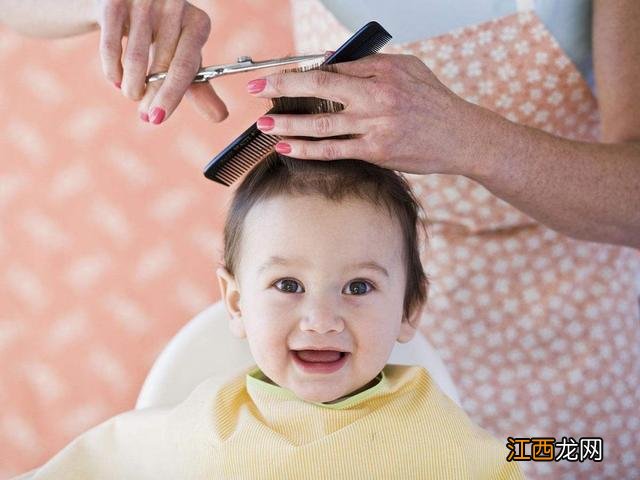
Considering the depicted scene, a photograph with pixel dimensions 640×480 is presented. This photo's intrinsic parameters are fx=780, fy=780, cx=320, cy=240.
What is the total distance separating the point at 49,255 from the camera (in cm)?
163

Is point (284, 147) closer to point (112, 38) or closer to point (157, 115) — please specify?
point (157, 115)

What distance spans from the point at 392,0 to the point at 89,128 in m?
0.77

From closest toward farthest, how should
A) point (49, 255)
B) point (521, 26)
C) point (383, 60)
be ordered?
point (383, 60), point (521, 26), point (49, 255)

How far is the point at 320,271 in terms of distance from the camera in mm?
838

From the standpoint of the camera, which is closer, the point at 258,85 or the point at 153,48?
the point at 258,85

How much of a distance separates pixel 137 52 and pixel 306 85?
0.23 meters

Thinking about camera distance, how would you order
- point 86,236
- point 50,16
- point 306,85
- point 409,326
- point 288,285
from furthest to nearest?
point 86,236 → point 50,16 → point 409,326 → point 288,285 → point 306,85

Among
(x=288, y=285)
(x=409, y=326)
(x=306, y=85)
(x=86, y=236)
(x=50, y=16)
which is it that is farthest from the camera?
(x=86, y=236)

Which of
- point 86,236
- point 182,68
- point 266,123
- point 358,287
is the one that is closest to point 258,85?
point 266,123

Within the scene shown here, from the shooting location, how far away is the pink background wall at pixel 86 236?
5.35 feet

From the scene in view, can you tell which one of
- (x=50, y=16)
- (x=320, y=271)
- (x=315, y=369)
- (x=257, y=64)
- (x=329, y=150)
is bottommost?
(x=315, y=369)

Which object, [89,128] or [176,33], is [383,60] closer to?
[176,33]

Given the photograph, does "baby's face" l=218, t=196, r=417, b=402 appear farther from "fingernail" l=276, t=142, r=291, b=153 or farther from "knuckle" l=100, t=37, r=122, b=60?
"knuckle" l=100, t=37, r=122, b=60

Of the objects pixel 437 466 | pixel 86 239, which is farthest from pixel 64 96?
pixel 437 466
